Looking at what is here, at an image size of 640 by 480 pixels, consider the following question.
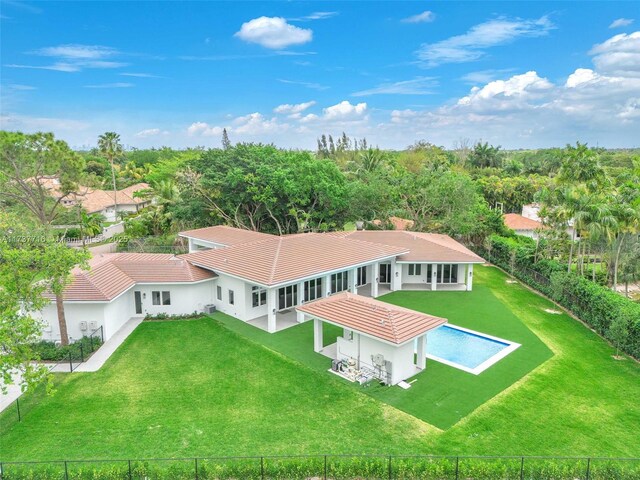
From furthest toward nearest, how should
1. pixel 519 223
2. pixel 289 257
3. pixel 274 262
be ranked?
pixel 519 223
pixel 289 257
pixel 274 262

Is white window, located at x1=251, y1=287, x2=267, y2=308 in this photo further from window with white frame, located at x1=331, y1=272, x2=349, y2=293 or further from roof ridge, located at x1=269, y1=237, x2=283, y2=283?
window with white frame, located at x1=331, y1=272, x2=349, y2=293

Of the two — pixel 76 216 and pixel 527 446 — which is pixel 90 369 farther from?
pixel 76 216

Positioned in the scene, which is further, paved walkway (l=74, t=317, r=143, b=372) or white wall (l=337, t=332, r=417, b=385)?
paved walkway (l=74, t=317, r=143, b=372)

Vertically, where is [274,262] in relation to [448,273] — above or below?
above

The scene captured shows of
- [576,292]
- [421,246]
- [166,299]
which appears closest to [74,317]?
[166,299]

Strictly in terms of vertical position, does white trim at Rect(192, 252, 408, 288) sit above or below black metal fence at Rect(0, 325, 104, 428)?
above

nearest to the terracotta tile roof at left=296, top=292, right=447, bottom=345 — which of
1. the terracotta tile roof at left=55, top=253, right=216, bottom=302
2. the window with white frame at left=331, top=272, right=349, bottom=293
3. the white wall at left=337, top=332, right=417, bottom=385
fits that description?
the white wall at left=337, top=332, right=417, bottom=385

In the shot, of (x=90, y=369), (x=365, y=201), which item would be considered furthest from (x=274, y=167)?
(x=90, y=369)

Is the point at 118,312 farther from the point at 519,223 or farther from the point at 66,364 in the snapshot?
the point at 519,223
